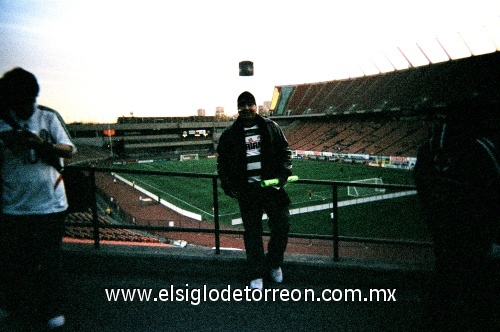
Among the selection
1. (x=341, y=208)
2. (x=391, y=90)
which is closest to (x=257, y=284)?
(x=341, y=208)

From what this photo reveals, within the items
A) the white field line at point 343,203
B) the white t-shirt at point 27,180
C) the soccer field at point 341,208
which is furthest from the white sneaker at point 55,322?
the white field line at point 343,203

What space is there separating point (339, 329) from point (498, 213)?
4.20 ft

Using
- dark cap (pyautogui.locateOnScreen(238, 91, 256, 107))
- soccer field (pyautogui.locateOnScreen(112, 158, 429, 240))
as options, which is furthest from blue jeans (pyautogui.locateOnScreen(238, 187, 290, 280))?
soccer field (pyautogui.locateOnScreen(112, 158, 429, 240))

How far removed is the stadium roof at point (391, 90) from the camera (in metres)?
38.8

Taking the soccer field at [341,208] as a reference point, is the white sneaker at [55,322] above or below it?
above

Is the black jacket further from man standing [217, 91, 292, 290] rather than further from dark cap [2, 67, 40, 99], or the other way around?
dark cap [2, 67, 40, 99]

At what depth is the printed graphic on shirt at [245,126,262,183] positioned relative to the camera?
2869 mm

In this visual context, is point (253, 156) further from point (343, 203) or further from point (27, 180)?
point (343, 203)

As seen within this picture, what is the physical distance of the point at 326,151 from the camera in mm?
45094

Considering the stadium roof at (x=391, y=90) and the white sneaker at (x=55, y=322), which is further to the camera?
the stadium roof at (x=391, y=90)

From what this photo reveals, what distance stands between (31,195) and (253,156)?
1671mm

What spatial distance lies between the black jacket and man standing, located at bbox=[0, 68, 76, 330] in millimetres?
1237

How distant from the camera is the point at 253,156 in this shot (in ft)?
9.41

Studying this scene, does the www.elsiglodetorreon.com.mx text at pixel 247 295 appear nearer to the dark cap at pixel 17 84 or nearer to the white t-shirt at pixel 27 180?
the white t-shirt at pixel 27 180
